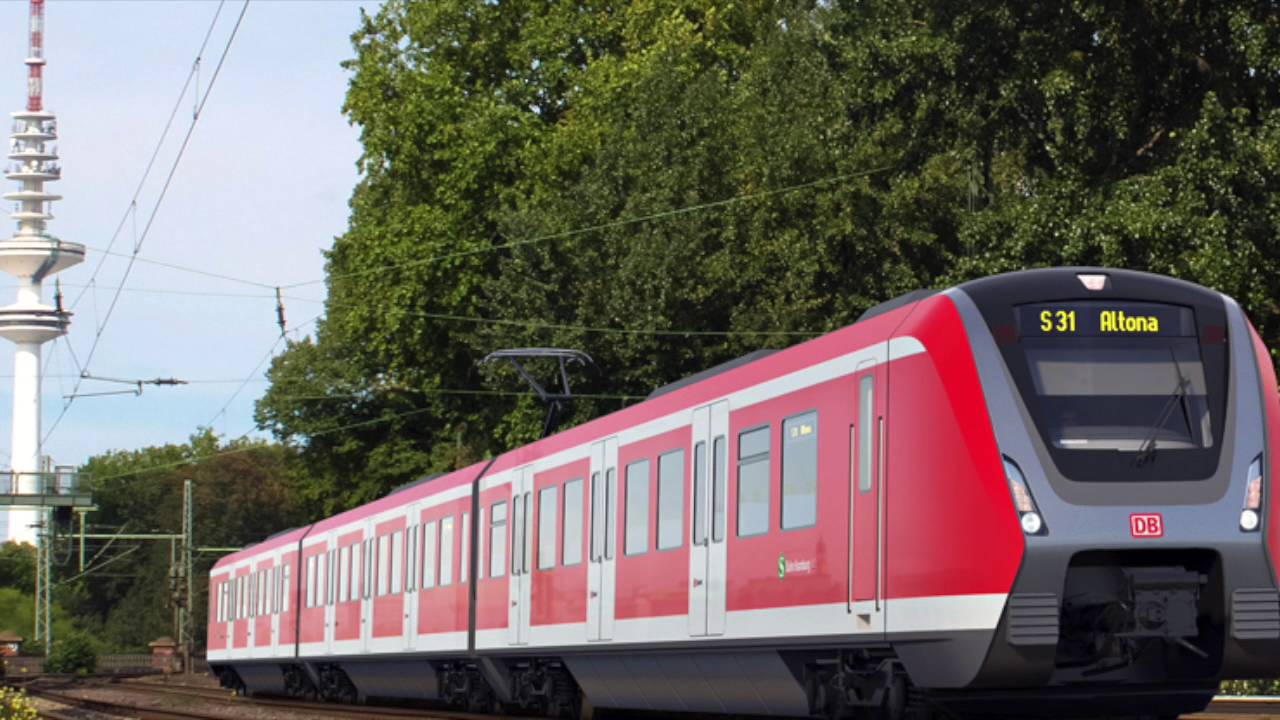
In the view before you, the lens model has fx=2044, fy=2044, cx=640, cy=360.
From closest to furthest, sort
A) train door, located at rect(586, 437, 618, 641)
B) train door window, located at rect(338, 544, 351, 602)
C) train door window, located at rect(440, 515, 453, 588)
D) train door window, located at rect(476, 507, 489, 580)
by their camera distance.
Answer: train door, located at rect(586, 437, 618, 641), train door window, located at rect(476, 507, 489, 580), train door window, located at rect(440, 515, 453, 588), train door window, located at rect(338, 544, 351, 602)

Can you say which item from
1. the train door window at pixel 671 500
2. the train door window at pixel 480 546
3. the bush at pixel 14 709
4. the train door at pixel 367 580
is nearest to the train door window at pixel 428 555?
the train door window at pixel 480 546

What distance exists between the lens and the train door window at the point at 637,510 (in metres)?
18.8

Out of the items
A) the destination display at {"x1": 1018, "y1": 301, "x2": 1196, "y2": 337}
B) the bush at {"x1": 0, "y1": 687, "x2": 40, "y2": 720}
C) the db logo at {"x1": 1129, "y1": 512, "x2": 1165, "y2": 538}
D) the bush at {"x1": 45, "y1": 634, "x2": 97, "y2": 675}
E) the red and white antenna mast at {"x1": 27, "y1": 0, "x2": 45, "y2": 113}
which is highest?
the red and white antenna mast at {"x1": 27, "y1": 0, "x2": 45, "y2": 113}

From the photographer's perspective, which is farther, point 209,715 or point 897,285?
point 897,285

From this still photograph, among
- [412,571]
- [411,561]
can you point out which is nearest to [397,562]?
[411,561]

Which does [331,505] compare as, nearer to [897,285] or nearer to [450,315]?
[450,315]

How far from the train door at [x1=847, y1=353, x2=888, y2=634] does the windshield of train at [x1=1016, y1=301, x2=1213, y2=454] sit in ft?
3.94

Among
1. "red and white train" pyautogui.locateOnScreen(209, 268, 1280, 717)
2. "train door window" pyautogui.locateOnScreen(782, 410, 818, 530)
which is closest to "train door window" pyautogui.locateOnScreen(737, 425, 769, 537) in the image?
"red and white train" pyautogui.locateOnScreen(209, 268, 1280, 717)

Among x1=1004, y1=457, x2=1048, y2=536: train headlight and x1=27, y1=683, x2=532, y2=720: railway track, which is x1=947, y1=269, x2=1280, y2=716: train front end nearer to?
x1=1004, y1=457, x2=1048, y2=536: train headlight

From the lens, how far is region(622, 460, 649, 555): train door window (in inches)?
739

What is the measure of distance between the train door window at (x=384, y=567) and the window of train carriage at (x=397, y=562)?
209 millimetres

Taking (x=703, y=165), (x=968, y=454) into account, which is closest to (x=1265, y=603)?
(x=968, y=454)

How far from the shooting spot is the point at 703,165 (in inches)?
1666

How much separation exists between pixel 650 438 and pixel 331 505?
47.1 meters
